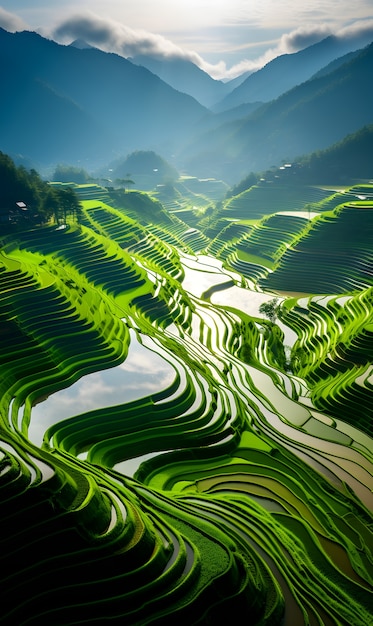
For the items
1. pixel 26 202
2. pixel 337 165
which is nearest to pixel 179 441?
pixel 26 202

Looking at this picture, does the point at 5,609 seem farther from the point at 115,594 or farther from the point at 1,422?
the point at 1,422

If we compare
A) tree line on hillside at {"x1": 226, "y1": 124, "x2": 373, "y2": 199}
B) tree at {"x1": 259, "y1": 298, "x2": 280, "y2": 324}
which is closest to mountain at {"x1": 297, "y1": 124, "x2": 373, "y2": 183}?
tree line on hillside at {"x1": 226, "y1": 124, "x2": 373, "y2": 199}

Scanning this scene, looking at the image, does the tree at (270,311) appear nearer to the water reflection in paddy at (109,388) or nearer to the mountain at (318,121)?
the water reflection in paddy at (109,388)

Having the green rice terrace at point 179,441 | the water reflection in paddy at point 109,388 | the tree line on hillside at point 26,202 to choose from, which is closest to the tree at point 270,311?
the green rice terrace at point 179,441

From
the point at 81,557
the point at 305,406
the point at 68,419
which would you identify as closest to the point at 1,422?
the point at 68,419

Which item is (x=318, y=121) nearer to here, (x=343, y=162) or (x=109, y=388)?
(x=343, y=162)

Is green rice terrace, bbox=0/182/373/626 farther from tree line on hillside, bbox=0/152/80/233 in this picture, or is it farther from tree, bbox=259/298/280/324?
tree line on hillside, bbox=0/152/80/233
